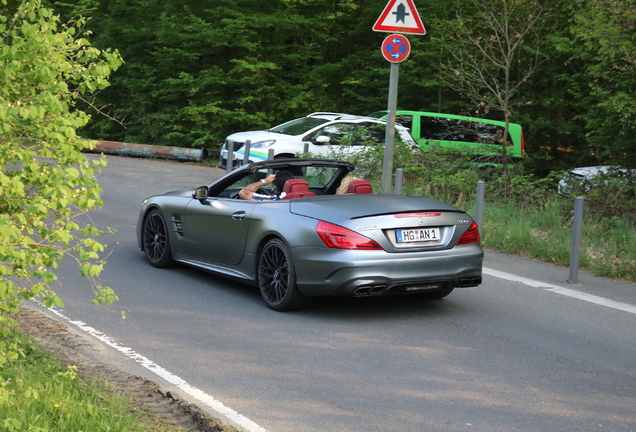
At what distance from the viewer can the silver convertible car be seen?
7512 mm

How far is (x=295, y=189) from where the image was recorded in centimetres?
855

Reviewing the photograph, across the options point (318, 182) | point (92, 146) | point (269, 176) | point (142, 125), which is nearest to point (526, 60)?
point (142, 125)

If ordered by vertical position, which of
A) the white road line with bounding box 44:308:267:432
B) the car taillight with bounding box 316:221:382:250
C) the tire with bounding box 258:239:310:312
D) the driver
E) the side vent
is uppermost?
the driver

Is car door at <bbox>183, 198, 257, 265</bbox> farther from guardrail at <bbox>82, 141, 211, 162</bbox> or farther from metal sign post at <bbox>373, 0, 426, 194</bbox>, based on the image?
guardrail at <bbox>82, 141, 211, 162</bbox>

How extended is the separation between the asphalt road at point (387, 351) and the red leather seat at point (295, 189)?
3.50 ft

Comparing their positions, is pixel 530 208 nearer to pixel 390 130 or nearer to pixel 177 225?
pixel 390 130

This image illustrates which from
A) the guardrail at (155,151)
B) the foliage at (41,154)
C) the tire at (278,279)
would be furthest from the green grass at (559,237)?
the guardrail at (155,151)

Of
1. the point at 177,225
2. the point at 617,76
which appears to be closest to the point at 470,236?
the point at 177,225

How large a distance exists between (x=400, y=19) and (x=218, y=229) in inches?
216

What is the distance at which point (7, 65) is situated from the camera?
4.50m

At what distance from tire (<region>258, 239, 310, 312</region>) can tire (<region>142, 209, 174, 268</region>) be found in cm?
196

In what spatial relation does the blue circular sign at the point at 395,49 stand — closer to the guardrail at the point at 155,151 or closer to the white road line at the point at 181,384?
the white road line at the point at 181,384

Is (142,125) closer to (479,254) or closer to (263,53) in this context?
(263,53)

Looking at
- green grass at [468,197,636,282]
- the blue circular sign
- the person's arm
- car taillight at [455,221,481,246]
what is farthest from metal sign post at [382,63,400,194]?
car taillight at [455,221,481,246]
